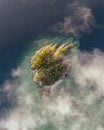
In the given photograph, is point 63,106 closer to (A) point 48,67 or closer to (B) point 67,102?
(B) point 67,102

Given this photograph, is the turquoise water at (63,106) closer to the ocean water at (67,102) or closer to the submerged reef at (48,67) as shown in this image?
the ocean water at (67,102)

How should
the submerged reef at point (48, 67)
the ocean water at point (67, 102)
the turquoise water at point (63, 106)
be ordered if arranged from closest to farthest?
the turquoise water at point (63, 106) < the ocean water at point (67, 102) < the submerged reef at point (48, 67)

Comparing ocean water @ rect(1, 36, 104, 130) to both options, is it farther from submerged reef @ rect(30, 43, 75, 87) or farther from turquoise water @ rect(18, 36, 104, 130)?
submerged reef @ rect(30, 43, 75, 87)

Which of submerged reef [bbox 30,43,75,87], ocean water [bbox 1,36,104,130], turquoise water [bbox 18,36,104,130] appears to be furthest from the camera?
submerged reef [bbox 30,43,75,87]

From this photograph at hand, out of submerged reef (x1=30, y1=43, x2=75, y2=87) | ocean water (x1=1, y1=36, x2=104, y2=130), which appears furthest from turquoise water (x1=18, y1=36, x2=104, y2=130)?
submerged reef (x1=30, y1=43, x2=75, y2=87)

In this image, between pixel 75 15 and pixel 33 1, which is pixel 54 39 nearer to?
pixel 75 15

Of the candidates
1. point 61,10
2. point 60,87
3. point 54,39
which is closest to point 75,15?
point 61,10

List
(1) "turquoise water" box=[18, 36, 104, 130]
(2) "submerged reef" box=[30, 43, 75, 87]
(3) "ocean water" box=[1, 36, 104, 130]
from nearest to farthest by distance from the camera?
(1) "turquoise water" box=[18, 36, 104, 130]
(3) "ocean water" box=[1, 36, 104, 130]
(2) "submerged reef" box=[30, 43, 75, 87]

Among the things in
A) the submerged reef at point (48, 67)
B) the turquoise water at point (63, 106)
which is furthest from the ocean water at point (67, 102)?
the submerged reef at point (48, 67)

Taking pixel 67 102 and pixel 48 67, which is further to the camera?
pixel 48 67

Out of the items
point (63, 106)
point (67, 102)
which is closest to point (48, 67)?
point (67, 102)
